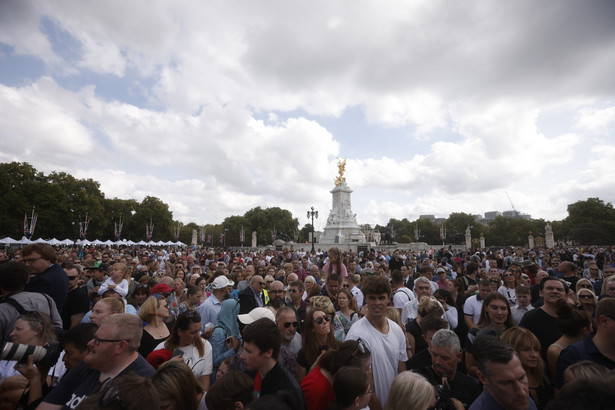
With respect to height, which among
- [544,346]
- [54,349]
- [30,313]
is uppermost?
[30,313]

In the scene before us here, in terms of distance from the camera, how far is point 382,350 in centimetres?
327

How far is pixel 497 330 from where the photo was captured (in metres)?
3.96

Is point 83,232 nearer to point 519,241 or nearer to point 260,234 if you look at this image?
point 260,234

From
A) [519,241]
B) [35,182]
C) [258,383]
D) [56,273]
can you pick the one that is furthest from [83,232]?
[519,241]

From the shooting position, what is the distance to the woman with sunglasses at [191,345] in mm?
3225

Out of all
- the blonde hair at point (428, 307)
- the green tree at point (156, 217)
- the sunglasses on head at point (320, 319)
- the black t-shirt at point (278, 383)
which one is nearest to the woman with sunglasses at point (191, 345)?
the black t-shirt at point (278, 383)

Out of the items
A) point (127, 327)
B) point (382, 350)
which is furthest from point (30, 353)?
point (382, 350)

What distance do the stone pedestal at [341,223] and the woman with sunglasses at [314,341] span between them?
156 feet

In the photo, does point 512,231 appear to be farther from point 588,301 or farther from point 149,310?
point 149,310

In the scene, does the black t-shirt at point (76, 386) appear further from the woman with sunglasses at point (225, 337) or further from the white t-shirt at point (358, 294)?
the white t-shirt at point (358, 294)

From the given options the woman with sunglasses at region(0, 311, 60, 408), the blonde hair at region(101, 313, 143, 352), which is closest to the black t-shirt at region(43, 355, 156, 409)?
the blonde hair at region(101, 313, 143, 352)

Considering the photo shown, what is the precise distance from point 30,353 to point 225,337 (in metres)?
2.11

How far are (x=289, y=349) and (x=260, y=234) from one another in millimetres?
80935

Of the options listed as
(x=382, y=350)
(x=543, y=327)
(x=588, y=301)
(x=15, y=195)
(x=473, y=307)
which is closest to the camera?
(x=382, y=350)
